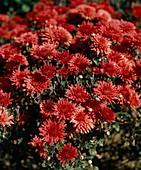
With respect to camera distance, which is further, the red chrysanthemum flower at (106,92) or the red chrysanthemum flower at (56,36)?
the red chrysanthemum flower at (56,36)

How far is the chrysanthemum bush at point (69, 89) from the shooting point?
163 centimetres

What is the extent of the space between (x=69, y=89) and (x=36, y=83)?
0.41 m

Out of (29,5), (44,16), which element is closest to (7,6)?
(29,5)

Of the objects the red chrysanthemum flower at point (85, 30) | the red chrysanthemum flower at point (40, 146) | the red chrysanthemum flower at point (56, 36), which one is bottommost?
the red chrysanthemum flower at point (40, 146)

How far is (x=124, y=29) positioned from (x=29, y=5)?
4.59 meters

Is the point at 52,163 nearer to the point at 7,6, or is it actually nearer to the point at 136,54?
the point at 136,54

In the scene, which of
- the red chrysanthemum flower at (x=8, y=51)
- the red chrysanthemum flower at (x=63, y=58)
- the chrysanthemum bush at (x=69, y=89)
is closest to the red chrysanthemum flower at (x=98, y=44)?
the chrysanthemum bush at (x=69, y=89)

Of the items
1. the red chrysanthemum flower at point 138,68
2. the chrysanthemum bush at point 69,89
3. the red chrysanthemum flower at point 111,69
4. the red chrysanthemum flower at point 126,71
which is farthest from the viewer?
the red chrysanthemum flower at point 138,68

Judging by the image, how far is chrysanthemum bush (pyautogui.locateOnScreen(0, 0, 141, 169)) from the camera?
1.63 m

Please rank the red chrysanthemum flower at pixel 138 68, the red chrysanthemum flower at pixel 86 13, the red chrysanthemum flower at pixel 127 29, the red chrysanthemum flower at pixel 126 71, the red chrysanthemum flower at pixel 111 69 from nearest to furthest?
1. the red chrysanthemum flower at pixel 111 69
2. the red chrysanthemum flower at pixel 126 71
3. the red chrysanthemum flower at pixel 138 68
4. the red chrysanthemum flower at pixel 127 29
5. the red chrysanthemum flower at pixel 86 13

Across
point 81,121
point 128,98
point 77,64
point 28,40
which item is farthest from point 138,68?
point 28,40

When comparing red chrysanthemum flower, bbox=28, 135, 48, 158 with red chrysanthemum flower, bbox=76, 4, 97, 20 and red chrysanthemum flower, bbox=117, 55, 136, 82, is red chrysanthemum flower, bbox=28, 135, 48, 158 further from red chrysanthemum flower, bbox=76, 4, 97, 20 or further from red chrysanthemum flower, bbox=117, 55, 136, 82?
red chrysanthemum flower, bbox=76, 4, 97, 20

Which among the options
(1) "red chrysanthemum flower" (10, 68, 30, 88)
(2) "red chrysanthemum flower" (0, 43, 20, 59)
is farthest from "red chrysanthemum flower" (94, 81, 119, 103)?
(2) "red chrysanthemum flower" (0, 43, 20, 59)

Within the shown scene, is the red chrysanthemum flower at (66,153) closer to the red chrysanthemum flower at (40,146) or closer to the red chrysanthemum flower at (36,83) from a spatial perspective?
the red chrysanthemum flower at (40,146)
